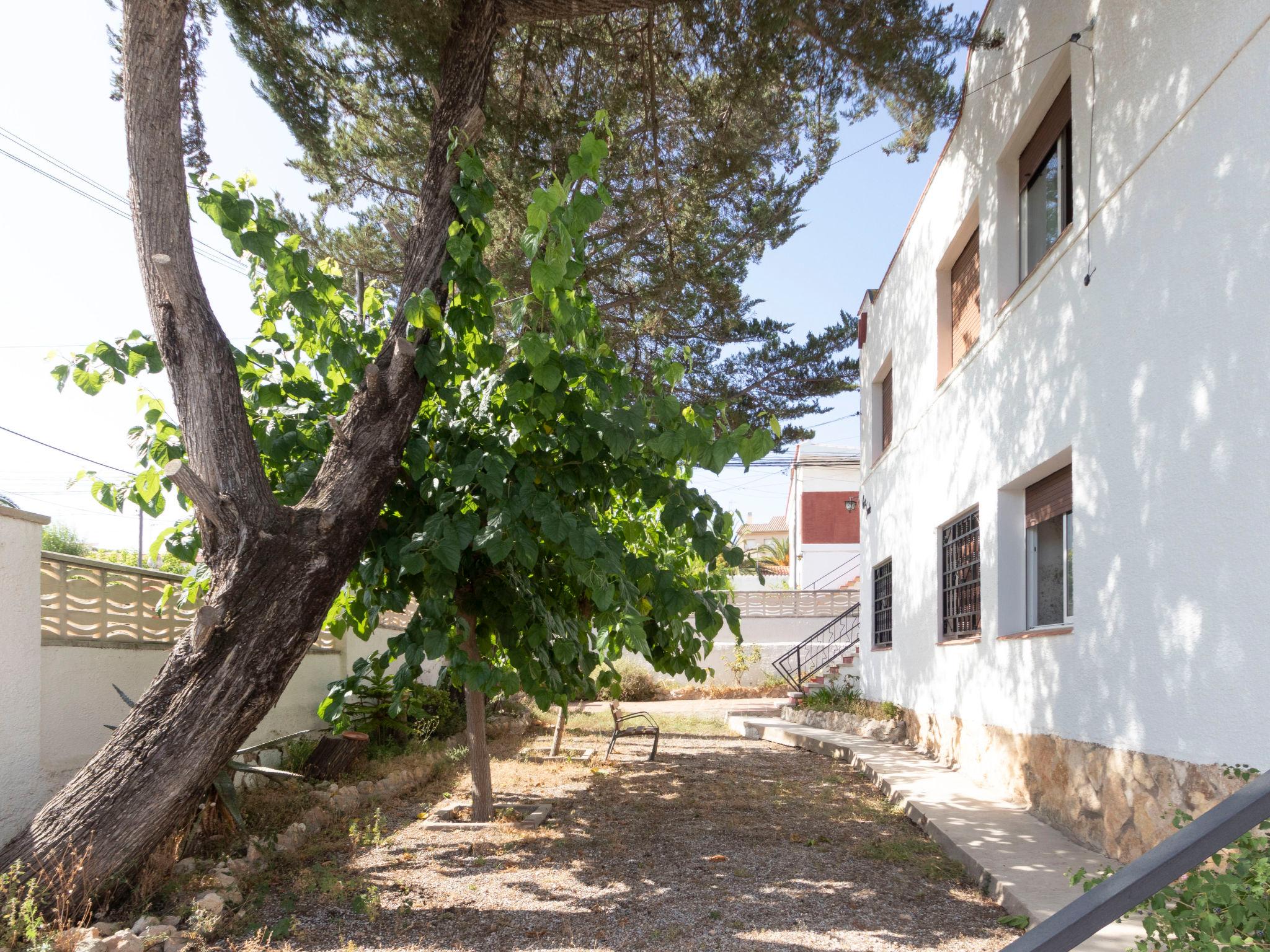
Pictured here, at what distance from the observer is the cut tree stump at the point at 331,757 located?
791 cm

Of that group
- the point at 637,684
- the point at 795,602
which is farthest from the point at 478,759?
the point at 795,602

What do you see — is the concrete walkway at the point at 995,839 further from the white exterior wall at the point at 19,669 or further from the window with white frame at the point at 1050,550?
the white exterior wall at the point at 19,669

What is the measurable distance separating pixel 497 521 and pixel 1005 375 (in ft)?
14.5

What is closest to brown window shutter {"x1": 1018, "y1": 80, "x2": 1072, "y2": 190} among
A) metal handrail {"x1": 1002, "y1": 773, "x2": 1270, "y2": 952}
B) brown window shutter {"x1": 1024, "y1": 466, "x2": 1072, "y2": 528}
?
brown window shutter {"x1": 1024, "y1": 466, "x2": 1072, "y2": 528}

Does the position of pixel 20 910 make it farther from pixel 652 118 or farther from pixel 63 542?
pixel 63 542

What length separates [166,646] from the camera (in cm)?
683

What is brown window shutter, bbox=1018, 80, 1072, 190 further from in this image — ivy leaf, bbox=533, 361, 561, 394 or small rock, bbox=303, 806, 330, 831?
small rock, bbox=303, 806, 330, 831

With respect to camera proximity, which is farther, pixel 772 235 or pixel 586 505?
pixel 772 235

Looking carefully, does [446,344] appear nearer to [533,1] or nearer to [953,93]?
[533,1]

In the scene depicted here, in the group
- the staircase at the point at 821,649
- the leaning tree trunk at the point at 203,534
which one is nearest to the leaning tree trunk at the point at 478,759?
the leaning tree trunk at the point at 203,534

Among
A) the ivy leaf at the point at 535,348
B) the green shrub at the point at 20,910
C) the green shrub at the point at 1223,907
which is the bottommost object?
the green shrub at the point at 20,910

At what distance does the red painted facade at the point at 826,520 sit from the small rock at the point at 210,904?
27.4 m

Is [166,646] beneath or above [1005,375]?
beneath

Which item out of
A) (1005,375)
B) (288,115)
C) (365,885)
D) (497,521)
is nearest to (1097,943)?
(497,521)
